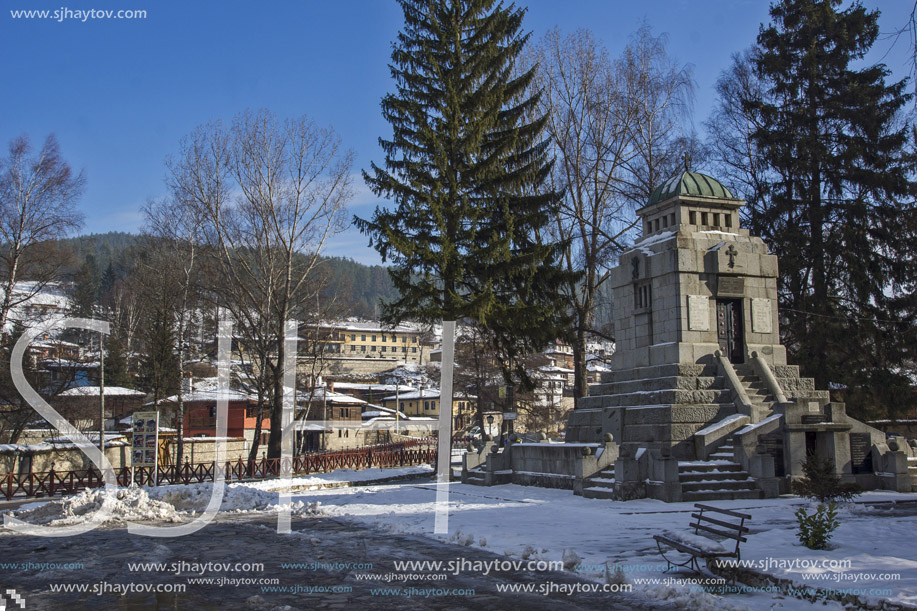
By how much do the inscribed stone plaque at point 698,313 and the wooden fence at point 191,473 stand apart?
16528 mm

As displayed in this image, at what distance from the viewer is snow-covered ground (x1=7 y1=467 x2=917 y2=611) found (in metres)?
8.55

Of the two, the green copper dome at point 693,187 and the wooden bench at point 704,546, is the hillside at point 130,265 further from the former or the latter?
→ the wooden bench at point 704,546

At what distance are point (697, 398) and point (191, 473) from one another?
21.2 m

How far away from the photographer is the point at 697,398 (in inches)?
790

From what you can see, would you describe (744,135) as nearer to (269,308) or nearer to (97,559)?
(269,308)

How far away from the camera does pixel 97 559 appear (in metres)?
12.0

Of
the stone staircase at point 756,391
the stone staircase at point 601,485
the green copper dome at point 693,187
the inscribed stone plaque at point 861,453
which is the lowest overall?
the stone staircase at point 601,485

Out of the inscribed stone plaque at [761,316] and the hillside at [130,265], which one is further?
the hillside at [130,265]

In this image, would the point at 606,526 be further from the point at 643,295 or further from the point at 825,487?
the point at 643,295

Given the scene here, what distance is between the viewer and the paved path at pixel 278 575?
28.2ft

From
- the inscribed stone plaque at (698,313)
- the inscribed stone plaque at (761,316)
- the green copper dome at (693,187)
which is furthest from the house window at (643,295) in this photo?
the inscribed stone plaque at (761,316)

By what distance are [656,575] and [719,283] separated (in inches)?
563

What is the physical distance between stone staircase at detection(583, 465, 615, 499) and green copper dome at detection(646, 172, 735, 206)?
29.3ft

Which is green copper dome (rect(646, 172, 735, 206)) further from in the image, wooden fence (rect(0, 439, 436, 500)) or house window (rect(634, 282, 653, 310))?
wooden fence (rect(0, 439, 436, 500))
